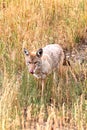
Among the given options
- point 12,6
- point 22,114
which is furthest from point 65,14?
point 22,114

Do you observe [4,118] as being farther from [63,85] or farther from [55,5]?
[55,5]

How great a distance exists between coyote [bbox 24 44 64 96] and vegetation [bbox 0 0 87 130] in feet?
0.50

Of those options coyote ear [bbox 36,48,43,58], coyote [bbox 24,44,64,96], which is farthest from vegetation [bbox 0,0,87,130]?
coyote ear [bbox 36,48,43,58]

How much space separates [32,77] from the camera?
28.3 feet

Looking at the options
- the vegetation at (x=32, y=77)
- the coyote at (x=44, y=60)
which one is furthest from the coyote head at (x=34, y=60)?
the vegetation at (x=32, y=77)

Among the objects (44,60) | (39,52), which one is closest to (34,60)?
(39,52)

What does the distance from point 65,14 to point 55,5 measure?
371 mm

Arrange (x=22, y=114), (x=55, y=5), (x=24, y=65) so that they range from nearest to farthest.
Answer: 1. (x=22, y=114)
2. (x=24, y=65)
3. (x=55, y=5)

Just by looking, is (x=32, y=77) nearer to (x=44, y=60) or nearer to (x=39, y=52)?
(x=44, y=60)

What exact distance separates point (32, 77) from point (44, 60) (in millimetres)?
356

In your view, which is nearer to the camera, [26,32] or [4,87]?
[4,87]

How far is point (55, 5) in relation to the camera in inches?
436

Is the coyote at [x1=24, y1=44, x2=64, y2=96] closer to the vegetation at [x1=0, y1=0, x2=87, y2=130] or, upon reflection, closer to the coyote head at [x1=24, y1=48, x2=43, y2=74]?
the coyote head at [x1=24, y1=48, x2=43, y2=74]

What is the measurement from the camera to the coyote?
8453mm
